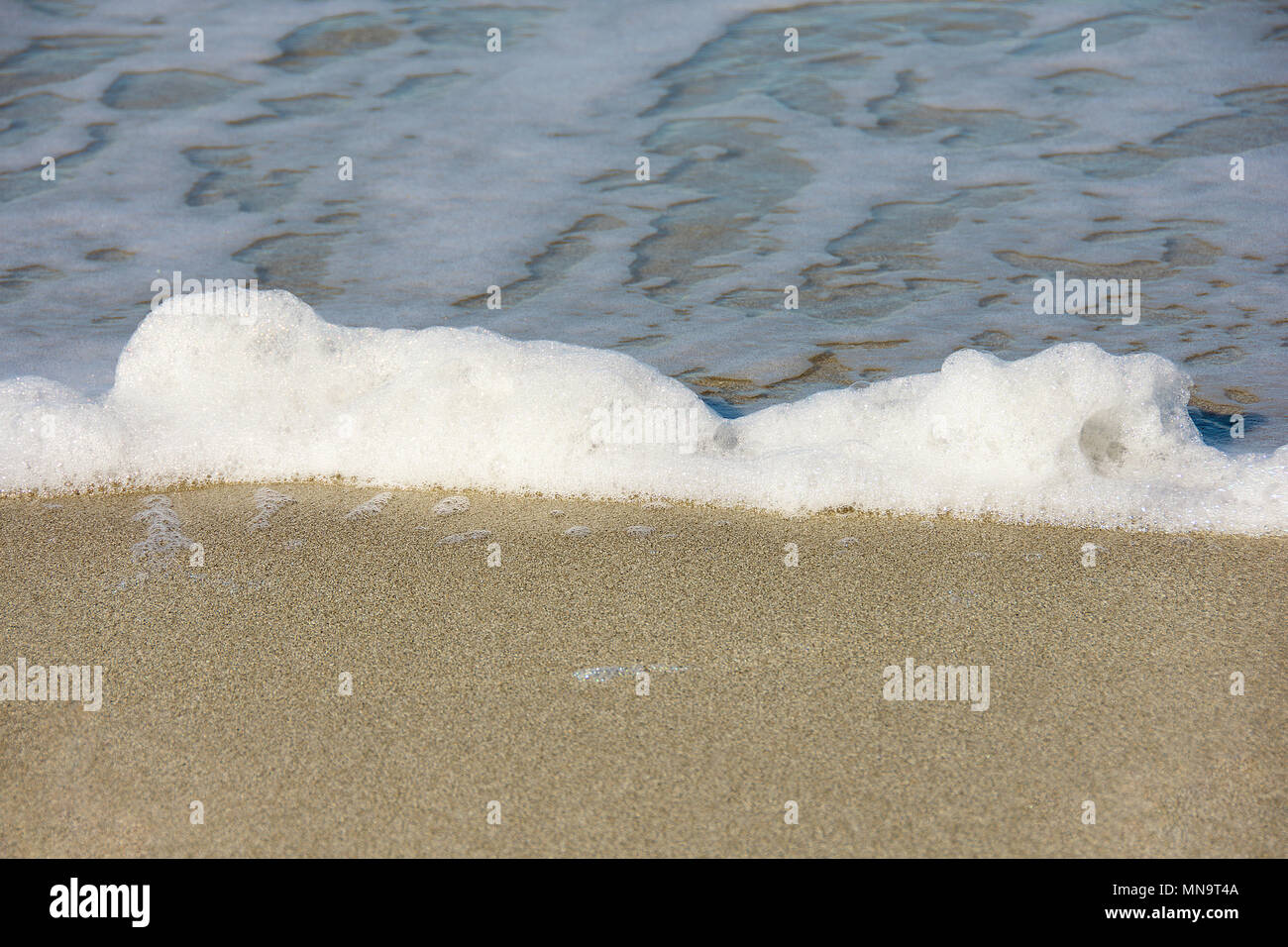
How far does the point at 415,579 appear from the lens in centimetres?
252

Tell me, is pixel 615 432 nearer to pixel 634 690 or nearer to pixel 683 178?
pixel 634 690

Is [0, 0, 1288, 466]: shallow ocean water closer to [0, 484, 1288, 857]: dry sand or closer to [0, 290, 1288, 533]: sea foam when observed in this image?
[0, 290, 1288, 533]: sea foam

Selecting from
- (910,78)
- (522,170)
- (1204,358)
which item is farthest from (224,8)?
(1204,358)

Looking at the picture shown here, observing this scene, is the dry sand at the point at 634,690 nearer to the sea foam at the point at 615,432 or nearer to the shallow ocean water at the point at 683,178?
the sea foam at the point at 615,432

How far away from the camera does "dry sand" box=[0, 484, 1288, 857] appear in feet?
5.94

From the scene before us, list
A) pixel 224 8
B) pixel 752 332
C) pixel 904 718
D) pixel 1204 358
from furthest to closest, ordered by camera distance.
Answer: pixel 224 8
pixel 752 332
pixel 1204 358
pixel 904 718

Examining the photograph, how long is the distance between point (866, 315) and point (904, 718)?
232 centimetres

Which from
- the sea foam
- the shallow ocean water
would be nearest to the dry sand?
the sea foam

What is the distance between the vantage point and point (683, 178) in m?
5.71

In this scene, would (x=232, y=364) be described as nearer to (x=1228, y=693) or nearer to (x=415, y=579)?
(x=415, y=579)

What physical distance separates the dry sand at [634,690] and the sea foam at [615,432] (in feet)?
0.45

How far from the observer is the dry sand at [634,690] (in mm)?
1810

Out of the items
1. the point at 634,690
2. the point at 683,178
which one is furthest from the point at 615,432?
the point at 683,178

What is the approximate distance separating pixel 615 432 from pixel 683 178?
2.90 meters
